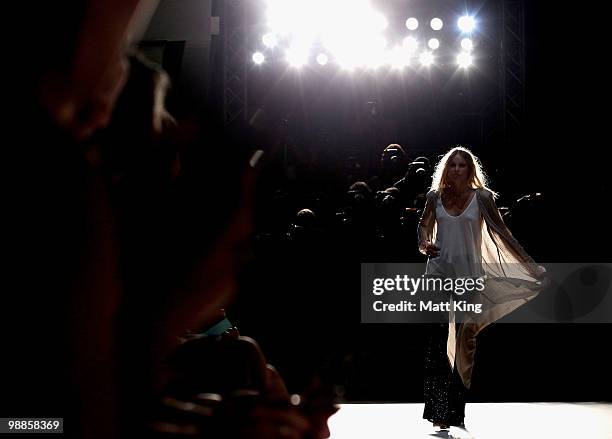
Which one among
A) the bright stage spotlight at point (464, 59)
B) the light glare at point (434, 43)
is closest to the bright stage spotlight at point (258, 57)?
the light glare at point (434, 43)

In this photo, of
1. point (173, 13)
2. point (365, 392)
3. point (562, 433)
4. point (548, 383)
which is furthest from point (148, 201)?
point (548, 383)

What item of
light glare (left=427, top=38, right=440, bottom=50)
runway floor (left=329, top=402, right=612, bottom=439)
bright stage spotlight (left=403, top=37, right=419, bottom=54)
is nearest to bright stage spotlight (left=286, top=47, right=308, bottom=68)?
bright stage spotlight (left=403, top=37, right=419, bottom=54)

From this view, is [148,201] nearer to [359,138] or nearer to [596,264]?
[596,264]

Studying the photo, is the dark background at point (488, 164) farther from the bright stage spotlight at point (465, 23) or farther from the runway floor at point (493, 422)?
the runway floor at point (493, 422)

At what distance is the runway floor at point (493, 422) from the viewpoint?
4.38 meters

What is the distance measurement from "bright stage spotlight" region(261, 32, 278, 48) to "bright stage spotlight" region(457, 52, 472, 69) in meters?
2.52

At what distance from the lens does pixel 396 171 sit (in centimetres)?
708

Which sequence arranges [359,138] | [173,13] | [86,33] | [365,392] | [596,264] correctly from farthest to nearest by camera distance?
[359,138] < [596,264] < [365,392] < [173,13] < [86,33]

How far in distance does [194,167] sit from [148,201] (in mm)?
39

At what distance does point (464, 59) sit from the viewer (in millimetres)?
10211

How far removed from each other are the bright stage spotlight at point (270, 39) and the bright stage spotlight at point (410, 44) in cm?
176
